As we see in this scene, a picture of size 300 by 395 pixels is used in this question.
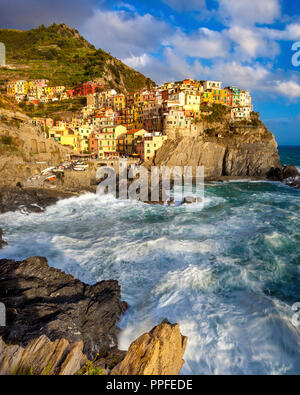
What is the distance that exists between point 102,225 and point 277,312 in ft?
54.1

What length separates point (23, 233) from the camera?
21.6m

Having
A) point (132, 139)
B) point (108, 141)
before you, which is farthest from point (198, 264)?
point (108, 141)

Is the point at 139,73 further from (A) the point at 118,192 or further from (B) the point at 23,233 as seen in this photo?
(B) the point at 23,233

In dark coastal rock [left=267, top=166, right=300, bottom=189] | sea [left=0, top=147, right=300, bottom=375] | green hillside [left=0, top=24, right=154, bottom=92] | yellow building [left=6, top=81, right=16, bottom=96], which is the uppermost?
green hillside [left=0, top=24, right=154, bottom=92]

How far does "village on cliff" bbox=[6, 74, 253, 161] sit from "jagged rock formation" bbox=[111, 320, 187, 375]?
137ft

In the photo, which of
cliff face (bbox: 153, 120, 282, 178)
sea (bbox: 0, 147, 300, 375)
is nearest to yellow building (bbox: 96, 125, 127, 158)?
cliff face (bbox: 153, 120, 282, 178)

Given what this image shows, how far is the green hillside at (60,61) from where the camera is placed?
94.0 metres

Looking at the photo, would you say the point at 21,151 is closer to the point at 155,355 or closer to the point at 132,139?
the point at 132,139

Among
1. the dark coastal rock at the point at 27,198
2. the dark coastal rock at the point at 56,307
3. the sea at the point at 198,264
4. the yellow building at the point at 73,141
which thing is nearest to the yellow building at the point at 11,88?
the yellow building at the point at 73,141

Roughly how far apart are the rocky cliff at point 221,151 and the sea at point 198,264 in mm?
17559

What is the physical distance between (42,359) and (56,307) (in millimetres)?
5169

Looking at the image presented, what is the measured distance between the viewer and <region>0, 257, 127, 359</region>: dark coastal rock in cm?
890

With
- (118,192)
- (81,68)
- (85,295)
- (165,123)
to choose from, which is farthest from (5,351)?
(81,68)

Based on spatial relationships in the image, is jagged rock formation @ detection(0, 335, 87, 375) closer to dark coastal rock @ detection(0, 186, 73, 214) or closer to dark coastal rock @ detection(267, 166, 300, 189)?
dark coastal rock @ detection(0, 186, 73, 214)
